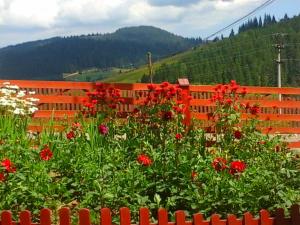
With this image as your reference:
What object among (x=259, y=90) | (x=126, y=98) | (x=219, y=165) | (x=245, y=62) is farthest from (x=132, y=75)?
(x=219, y=165)

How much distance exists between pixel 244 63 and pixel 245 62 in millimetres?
508

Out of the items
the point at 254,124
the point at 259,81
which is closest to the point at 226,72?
the point at 259,81

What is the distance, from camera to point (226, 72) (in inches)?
4289

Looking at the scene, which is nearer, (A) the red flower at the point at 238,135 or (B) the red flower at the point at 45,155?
(B) the red flower at the point at 45,155

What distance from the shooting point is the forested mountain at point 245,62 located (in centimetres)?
10431

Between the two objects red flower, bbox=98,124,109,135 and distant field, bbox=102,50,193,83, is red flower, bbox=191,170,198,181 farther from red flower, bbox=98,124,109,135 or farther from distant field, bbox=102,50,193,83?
distant field, bbox=102,50,193,83

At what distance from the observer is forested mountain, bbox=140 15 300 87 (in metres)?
104

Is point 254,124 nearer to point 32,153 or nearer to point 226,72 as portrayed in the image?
point 32,153

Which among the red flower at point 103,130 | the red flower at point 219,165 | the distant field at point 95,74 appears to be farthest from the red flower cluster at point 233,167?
the distant field at point 95,74

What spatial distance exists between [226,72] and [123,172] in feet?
346

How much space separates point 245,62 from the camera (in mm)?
112688

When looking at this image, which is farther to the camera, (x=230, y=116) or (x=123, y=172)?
(x=230, y=116)

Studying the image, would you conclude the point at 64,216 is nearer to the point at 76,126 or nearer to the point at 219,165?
the point at 219,165

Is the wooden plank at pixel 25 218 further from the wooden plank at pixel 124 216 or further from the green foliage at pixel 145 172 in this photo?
the green foliage at pixel 145 172
